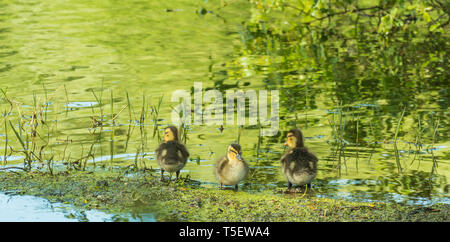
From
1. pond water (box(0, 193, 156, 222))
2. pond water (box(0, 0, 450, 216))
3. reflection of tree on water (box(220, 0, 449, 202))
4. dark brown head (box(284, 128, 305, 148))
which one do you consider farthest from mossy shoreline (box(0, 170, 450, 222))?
reflection of tree on water (box(220, 0, 449, 202))

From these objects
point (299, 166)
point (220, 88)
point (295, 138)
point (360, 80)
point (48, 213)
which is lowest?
point (48, 213)

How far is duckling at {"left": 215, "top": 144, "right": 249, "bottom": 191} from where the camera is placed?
6.96 meters

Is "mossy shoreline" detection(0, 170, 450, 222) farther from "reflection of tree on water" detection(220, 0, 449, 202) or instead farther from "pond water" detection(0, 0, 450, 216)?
"reflection of tree on water" detection(220, 0, 449, 202)

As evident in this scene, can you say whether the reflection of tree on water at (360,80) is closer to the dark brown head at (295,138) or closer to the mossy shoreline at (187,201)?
the dark brown head at (295,138)

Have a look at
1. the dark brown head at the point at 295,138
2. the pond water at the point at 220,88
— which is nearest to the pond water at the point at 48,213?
the pond water at the point at 220,88

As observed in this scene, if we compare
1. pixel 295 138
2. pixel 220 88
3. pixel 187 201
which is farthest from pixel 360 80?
pixel 187 201

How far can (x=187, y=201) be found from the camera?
6.60m

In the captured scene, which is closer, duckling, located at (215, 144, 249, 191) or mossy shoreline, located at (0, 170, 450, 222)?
mossy shoreline, located at (0, 170, 450, 222)

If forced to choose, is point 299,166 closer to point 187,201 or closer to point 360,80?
point 187,201

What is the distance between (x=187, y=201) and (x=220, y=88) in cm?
703

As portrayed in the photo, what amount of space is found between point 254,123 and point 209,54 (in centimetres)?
717

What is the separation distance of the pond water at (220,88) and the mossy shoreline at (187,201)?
0.38 metres

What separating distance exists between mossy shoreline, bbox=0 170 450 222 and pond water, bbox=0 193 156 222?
119 mm

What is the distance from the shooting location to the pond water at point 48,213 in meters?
6.14
